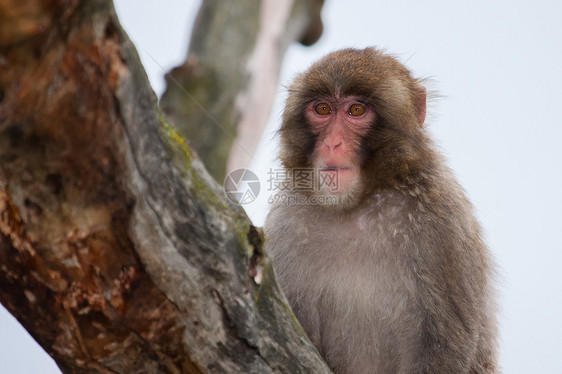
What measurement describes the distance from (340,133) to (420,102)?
0.63 m

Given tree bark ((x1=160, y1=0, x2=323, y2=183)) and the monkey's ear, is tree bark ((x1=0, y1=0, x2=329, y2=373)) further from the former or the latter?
tree bark ((x1=160, y1=0, x2=323, y2=183))

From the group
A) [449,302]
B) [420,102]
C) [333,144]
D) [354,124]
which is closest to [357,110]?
[354,124]

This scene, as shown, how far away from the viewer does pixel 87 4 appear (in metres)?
1.42

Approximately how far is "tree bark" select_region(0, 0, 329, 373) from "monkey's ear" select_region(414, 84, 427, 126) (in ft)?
5.77

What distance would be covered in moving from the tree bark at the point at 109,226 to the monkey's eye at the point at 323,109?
1.50m

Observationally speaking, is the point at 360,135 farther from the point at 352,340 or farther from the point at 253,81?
the point at 253,81

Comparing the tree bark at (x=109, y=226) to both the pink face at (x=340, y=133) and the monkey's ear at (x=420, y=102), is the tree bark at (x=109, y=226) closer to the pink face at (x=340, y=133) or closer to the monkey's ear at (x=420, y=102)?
the pink face at (x=340, y=133)

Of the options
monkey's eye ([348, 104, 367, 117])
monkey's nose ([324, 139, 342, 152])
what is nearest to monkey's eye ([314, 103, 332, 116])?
monkey's eye ([348, 104, 367, 117])

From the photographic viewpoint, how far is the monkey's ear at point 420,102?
368 cm

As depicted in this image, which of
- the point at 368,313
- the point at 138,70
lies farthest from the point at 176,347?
the point at 368,313

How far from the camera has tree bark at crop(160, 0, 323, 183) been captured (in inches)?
187

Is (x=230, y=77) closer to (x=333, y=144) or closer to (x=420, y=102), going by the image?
A: (x=420, y=102)

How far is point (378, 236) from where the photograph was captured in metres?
3.46

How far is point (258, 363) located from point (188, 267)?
1.60 feet
